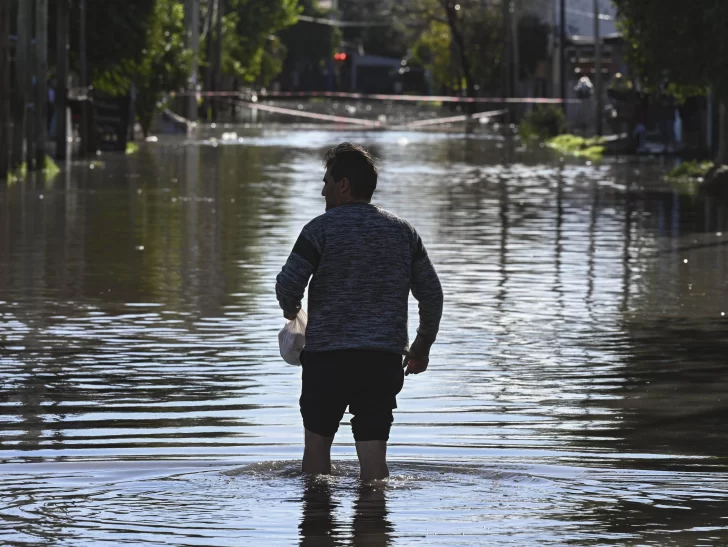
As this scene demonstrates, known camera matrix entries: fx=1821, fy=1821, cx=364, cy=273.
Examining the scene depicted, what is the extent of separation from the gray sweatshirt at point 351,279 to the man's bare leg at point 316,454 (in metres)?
0.37

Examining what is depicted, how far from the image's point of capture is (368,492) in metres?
7.18

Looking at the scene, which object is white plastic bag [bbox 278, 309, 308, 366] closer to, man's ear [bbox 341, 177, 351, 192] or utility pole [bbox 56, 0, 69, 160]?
man's ear [bbox 341, 177, 351, 192]

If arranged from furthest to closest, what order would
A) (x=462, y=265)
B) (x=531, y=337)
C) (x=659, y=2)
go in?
(x=659, y=2) < (x=462, y=265) < (x=531, y=337)

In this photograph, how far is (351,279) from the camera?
710cm

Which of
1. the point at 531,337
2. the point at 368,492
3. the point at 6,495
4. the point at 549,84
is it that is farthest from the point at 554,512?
the point at 549,84

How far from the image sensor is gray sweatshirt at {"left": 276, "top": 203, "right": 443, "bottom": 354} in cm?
705

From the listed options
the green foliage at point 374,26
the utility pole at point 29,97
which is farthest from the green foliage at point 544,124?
the green foliage at point 374,26

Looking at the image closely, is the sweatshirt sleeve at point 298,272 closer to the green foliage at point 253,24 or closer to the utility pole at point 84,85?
the utility pole at point 84,85

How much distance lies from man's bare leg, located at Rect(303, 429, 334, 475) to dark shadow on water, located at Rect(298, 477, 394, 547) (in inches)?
1.7

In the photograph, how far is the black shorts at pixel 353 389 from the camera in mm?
7062

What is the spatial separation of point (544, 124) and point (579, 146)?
8790 millimetres

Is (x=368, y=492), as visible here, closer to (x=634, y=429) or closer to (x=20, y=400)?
(x=634, y=429)

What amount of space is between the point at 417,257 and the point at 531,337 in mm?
5431

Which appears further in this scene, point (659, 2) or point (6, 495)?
point (659, 2)
